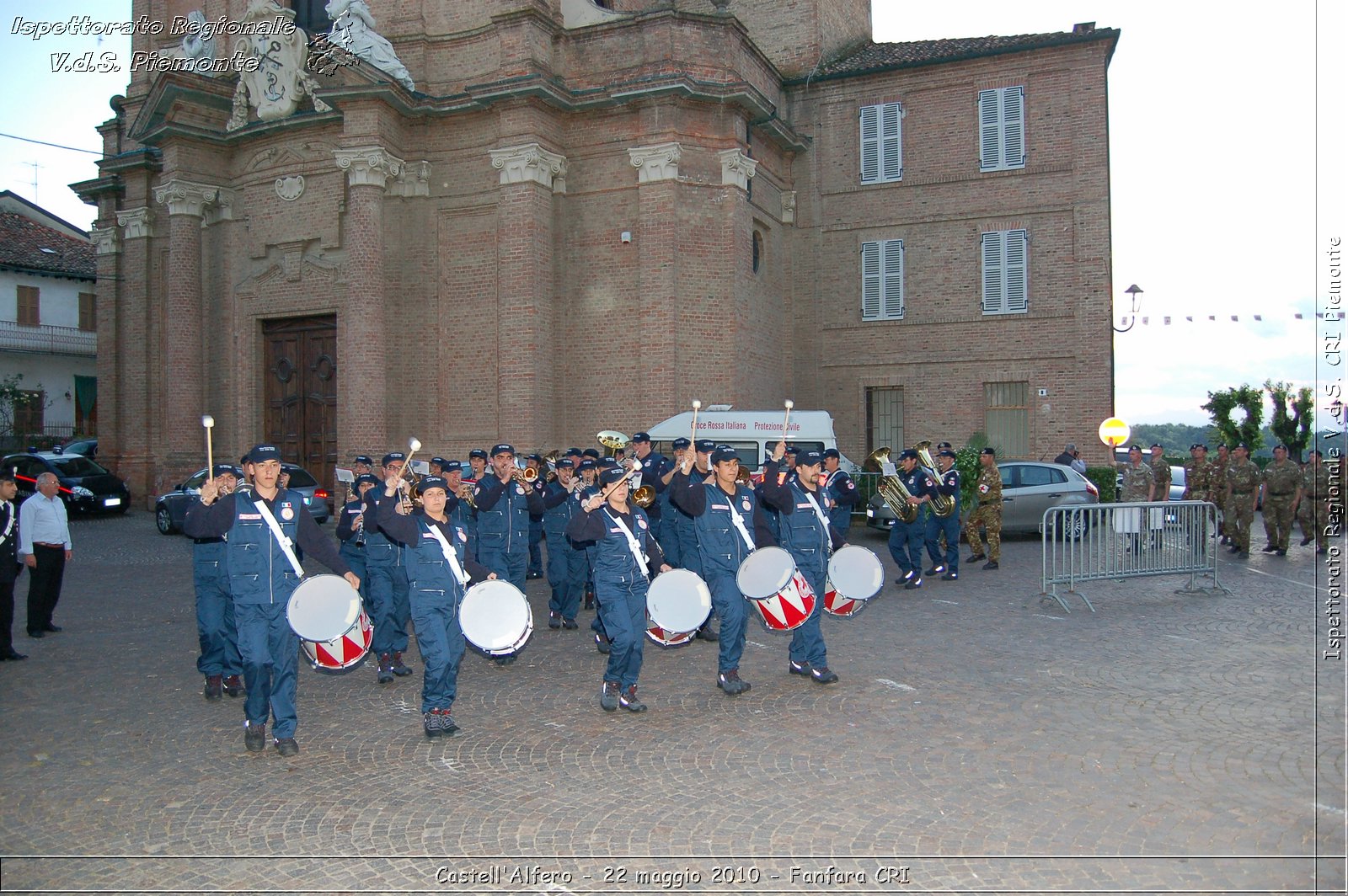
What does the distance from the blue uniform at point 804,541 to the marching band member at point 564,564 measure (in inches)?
113

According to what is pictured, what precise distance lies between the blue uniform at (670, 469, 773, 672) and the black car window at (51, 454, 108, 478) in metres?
21.0

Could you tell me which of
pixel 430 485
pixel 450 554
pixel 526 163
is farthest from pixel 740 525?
pixel 526 163

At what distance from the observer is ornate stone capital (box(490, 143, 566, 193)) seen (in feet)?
66.2

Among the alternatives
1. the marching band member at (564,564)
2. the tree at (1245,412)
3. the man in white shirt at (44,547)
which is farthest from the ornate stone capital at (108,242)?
the tree at (1245,412)

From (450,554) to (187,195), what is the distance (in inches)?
814

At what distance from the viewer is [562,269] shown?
21422 millimetres

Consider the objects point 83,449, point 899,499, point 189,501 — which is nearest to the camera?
point 899,499

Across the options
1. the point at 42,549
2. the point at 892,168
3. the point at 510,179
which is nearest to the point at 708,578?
the point at 42,549

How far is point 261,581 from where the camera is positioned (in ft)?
20.3

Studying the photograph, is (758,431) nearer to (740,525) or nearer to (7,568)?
(740,525)

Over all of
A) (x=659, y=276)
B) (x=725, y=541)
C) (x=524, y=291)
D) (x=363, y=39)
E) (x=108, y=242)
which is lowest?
(x=725, y=541)

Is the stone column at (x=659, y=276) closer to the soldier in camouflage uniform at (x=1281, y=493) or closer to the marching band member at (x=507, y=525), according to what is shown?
the marching band member at (x=507, y=525)

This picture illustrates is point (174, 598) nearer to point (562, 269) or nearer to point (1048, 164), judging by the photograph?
point (562, 269)

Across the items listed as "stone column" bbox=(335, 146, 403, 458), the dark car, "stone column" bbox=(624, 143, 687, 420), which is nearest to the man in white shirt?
"stone column" bbox=(335, 146, 403, 458)
